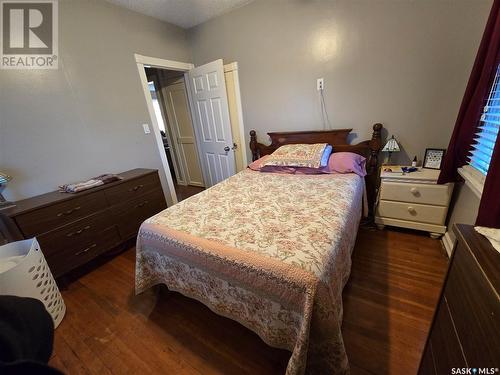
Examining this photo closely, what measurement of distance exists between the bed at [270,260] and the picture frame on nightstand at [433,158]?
1.00 m

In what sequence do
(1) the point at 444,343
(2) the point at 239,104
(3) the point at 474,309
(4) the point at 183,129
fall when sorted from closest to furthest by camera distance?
(3) the point at 474,309 → (1) the point at 444,343 → (2) the point at 239,104 → (4) the point at 183,129

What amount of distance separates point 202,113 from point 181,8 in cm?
122

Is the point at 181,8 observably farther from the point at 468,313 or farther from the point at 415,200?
the point at 468,313

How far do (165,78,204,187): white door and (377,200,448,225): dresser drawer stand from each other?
118 inches

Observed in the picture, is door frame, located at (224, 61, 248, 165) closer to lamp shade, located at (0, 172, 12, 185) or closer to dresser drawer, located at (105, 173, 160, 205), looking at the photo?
dresser drawer, located at (105, 173, 160, 205)

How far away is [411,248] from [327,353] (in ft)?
4.89

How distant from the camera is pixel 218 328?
1.39 meters

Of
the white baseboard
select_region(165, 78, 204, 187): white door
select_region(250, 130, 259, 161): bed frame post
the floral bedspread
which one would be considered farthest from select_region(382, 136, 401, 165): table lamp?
select_region(165, 78, 204, 187): white door

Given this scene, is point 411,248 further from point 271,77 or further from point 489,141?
point 271,77

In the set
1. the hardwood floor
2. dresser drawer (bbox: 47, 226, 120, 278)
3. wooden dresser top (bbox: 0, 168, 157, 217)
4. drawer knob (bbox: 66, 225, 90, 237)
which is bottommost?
the hardwood floor

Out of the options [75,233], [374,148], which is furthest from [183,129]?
[374,148]

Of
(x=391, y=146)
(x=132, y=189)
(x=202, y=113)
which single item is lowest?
(x=132, y=189)

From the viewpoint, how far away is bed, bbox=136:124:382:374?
909 mm

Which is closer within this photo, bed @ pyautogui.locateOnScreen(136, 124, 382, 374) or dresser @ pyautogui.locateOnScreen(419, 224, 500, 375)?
dresser @ pyautogui.locateOnScreen(419, 224, 500, 375)
